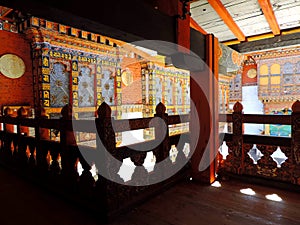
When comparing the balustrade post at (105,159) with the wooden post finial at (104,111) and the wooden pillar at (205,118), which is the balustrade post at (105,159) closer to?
the wooden post finial at (104,111)

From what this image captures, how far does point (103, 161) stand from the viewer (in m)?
1.77

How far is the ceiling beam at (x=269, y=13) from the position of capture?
2.31m

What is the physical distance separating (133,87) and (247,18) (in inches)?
257

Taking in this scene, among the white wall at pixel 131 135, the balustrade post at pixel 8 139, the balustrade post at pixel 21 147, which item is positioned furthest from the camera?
the white wall at pixel 131 135

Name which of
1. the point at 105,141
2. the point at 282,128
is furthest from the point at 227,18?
the point at 282,128

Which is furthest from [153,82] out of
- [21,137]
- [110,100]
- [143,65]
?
[21,137]

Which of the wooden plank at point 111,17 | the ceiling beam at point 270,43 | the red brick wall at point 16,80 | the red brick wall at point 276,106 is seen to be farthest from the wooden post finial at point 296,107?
the red brick wall at point 276,106

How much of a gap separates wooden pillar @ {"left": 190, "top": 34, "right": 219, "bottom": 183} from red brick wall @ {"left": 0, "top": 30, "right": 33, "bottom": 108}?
5311 mm

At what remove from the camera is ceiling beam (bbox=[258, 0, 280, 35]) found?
7.58 ft

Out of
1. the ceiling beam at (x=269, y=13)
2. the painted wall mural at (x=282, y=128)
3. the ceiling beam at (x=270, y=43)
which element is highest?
the ceiling beam at (x=269, y=13)

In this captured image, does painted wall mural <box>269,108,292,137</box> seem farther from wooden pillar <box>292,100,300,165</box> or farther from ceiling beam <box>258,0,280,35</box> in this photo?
wooden pillar <box>292,100,300,165</box>

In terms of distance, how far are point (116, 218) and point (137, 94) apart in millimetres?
7460

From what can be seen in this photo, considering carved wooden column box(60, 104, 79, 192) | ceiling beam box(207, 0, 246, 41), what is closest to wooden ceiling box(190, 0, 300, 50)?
ceiling beam box(207, 0, 246, 41)

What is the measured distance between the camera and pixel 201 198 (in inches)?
85.0
